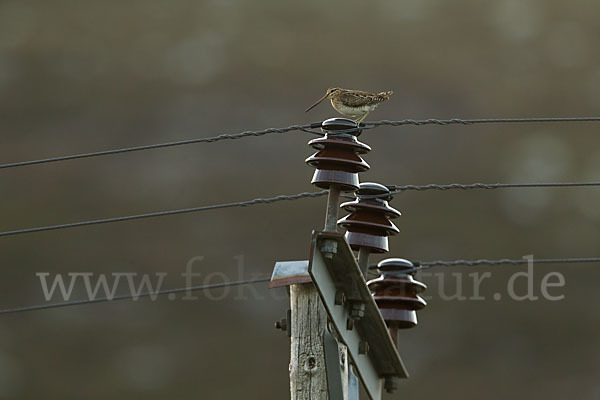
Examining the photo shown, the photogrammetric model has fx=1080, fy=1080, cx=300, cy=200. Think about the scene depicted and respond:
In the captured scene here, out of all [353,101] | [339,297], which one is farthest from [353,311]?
[353,101]

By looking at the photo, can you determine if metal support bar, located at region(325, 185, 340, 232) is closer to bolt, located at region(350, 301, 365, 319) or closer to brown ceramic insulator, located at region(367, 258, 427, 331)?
bolt, located at region(350, 301, 365, 319)

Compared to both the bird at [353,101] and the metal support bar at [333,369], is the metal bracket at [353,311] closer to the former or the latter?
the metal support bar at [333,369]

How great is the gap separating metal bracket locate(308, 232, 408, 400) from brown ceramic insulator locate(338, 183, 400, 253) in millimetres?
472

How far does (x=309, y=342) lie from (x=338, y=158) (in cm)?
102

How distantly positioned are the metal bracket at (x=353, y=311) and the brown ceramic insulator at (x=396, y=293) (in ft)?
1.67

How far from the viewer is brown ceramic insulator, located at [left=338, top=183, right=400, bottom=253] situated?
20.8ft

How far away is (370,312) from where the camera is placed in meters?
6.07

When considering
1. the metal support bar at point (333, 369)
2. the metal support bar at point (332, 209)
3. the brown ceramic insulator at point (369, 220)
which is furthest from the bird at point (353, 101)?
the metal support bar at point (333, 369)

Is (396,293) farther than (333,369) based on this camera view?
Yes

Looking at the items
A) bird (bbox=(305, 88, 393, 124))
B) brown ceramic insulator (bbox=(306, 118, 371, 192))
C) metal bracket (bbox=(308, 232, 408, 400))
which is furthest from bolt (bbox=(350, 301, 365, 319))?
bird (bbox=(305, 88, 393, 124))

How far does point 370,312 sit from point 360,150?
91 cm

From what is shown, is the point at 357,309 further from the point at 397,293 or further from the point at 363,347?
the point at 397,293

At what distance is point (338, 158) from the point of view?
5871 mm

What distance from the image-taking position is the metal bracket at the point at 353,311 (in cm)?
561
